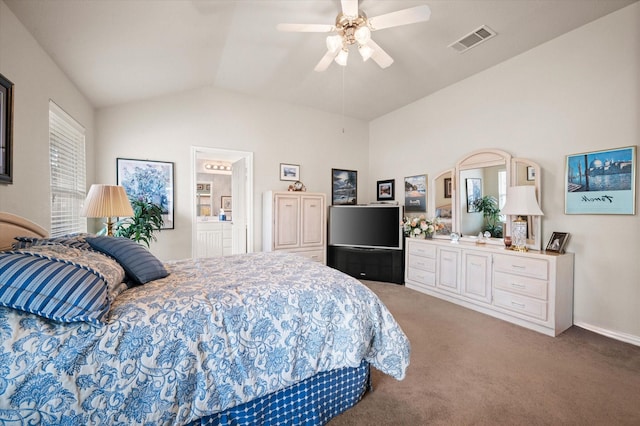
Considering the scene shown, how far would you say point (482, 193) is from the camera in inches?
137

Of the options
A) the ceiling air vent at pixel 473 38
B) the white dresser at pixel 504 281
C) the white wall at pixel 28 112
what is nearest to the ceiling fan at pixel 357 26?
the ceiling air vent at pixel 473 38

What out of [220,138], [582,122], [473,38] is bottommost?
[582,122]

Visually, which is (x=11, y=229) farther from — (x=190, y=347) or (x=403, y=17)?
(x=403, y=17)

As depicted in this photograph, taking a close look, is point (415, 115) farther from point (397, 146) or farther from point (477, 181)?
point (477, 181)

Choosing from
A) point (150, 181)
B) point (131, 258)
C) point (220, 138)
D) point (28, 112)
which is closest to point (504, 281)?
point (131, 258)

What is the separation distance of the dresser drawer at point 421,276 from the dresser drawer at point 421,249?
23 centimetres

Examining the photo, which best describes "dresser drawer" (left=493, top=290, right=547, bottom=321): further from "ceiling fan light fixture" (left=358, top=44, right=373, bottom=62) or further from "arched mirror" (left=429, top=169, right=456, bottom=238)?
"ceiling fan light fixture" (left=358, top=44, right=373, bottom=62)

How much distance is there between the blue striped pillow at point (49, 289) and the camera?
911 mm

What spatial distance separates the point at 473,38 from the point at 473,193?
1.78m

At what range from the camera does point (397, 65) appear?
3.46 meters

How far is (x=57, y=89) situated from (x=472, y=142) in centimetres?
450

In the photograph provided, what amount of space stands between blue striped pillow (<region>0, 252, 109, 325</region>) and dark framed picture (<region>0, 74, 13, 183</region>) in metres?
1.06

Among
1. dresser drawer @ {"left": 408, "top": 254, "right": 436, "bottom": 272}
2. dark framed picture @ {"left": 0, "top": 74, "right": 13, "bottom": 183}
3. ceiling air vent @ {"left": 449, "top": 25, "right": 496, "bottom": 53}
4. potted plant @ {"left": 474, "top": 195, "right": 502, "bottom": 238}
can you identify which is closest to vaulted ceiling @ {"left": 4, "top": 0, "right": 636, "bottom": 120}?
ceiling air vent @ {"left": 449, "top": 25, "right": 496, "bottom": 53}

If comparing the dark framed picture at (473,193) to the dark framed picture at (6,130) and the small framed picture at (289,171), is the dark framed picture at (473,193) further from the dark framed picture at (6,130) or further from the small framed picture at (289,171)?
the dark framed picture at (6,130)
